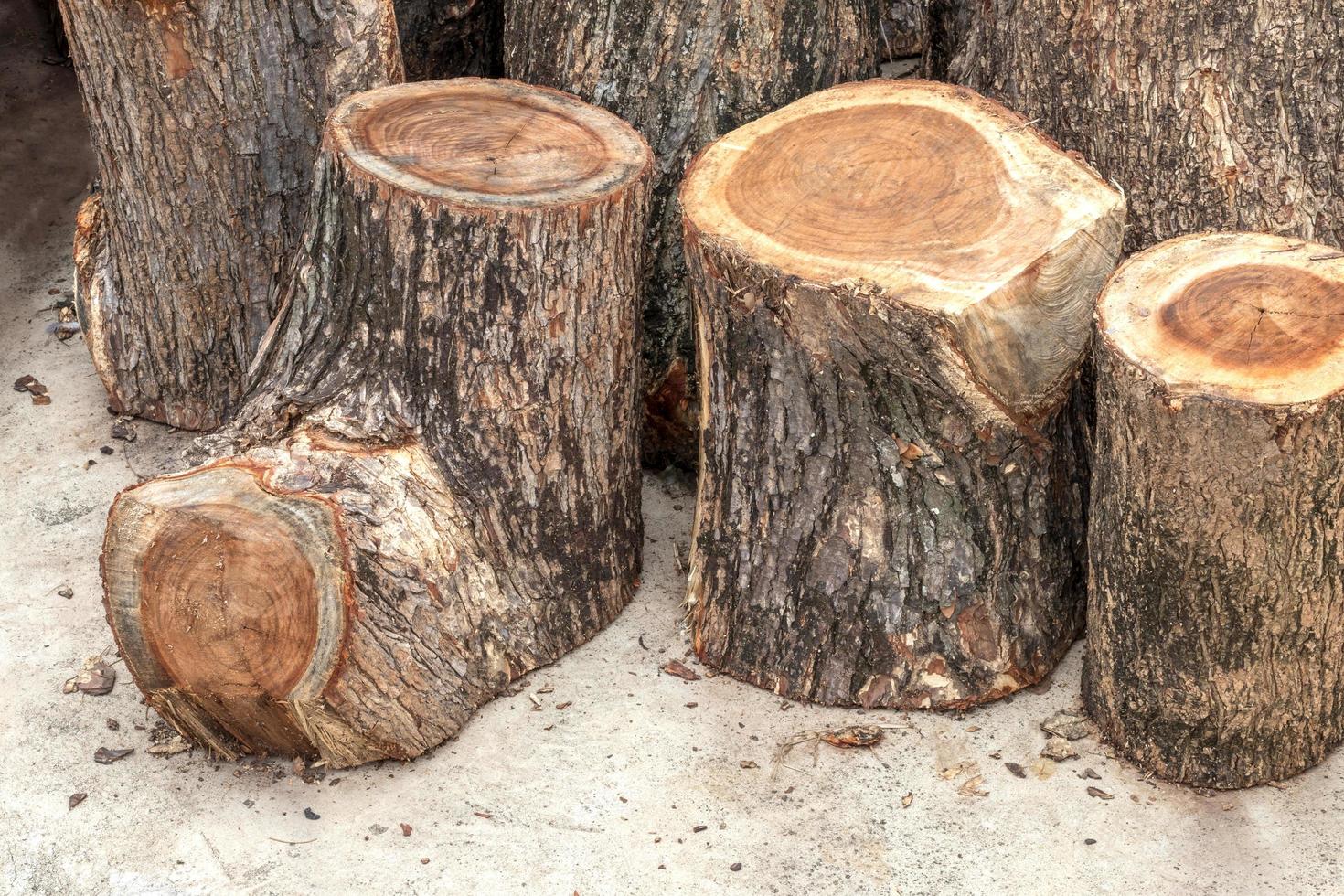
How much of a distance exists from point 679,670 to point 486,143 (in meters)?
1.30

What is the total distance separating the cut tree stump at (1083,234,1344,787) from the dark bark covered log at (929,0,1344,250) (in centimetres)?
53

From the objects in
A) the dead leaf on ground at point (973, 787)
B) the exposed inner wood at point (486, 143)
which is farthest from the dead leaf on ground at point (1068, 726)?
the exposed inner wood at point (486, 143)

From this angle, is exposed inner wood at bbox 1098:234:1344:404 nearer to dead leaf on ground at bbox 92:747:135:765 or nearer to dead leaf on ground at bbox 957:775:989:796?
dead leaf on ground at bbox 957:775:989:796

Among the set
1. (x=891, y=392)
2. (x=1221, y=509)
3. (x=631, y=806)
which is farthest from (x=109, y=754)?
(x=1221, y=509)

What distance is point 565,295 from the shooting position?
321 centimetres

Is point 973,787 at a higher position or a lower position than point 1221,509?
lower

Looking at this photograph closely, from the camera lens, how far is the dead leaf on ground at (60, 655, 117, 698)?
3.42 meters

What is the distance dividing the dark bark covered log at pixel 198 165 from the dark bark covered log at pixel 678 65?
0.50 meters

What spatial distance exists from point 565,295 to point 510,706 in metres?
0.96

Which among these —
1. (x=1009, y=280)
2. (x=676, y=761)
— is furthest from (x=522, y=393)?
(x=1009, y=280)

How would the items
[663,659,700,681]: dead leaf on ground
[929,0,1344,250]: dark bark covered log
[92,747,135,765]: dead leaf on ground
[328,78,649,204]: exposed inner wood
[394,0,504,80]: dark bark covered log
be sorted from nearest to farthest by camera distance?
[328,78,649,204]: exposed inner wood → [92,747,135,765]: dead leaf on ground → [929,0,1344,250]: dark bark covered log → [663,659,700,681]: dead leaf on ground → [394,0,504,80]: dark bark covered log

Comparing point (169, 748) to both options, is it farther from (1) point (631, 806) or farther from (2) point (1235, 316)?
(2) point (1235, 316)

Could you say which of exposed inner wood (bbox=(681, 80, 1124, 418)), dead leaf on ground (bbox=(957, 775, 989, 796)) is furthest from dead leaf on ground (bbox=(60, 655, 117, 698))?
dead leaf on ground (bbox=(957, 775, 989, 796))

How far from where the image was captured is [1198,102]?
3436mm
